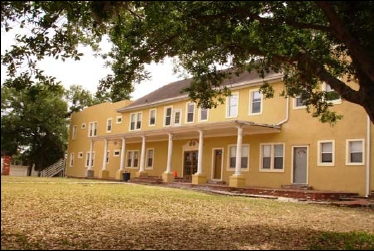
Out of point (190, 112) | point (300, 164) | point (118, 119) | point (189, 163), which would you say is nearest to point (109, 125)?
point (118, 119)

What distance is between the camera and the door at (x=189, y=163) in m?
28.6

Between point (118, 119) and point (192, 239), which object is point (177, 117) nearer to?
point (118, 119)

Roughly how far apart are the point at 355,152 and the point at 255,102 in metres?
7.14

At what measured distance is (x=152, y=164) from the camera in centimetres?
3222

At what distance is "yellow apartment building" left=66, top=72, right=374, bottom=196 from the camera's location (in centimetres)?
1969

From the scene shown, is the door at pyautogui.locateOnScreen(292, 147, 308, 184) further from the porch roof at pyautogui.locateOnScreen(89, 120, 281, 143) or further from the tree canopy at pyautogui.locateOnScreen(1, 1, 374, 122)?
the tree canopy at pyautogui.locateOnScreen(1, 1, 374, 122)

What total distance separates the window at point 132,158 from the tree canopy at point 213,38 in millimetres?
23402

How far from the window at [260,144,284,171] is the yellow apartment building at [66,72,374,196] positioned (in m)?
0.06

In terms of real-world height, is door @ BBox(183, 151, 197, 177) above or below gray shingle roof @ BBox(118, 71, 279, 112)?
below

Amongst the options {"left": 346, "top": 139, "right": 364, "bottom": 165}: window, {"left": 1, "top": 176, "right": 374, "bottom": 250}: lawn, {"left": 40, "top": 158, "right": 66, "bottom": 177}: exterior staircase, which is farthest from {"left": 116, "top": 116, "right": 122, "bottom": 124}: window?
Result: {"left": 1, "top": 176, "right": 374, "bottom": 250}: lawn

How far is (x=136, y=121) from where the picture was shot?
35.2 m

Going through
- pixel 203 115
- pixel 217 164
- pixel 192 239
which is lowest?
pixel 192 239

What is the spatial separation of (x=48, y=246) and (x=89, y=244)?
0.68 m

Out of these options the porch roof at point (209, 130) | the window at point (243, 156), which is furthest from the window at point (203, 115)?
the window at point (243, 156)
